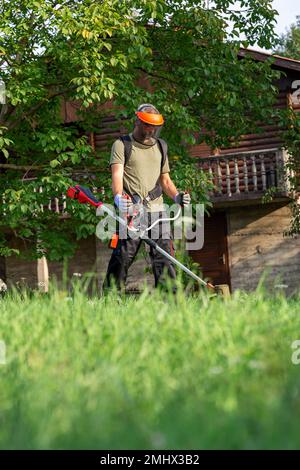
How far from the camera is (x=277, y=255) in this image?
2227 centimetres

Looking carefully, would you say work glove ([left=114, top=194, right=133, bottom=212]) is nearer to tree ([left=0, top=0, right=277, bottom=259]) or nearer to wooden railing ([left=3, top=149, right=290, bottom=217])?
tree ([left=0, top=0, right=277, bottom=259])

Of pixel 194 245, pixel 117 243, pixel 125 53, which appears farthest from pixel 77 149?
pixel 194 245

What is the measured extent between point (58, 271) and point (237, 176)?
→ 21.0 ft

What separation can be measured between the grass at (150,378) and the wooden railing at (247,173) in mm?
15684

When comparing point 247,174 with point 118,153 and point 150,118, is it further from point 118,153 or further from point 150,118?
point 150,118

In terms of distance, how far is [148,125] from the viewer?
24.1ft

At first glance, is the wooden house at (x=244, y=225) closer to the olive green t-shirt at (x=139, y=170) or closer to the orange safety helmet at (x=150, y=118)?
the olive green t-shirt at (x=139, y=170)

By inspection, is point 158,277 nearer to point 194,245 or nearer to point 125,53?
point 125,53

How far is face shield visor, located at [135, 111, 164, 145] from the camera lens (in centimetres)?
723

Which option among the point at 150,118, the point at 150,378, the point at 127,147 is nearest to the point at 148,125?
the point at 150,118

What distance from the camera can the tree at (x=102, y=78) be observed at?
12.2 m

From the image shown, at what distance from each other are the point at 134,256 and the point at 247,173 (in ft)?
47.0

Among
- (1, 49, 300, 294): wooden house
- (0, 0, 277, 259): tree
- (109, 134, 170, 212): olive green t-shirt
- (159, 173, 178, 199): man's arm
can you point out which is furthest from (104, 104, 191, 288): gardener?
(1, 49, 300, 294): wooden house

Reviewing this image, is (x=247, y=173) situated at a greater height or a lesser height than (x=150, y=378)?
greater
